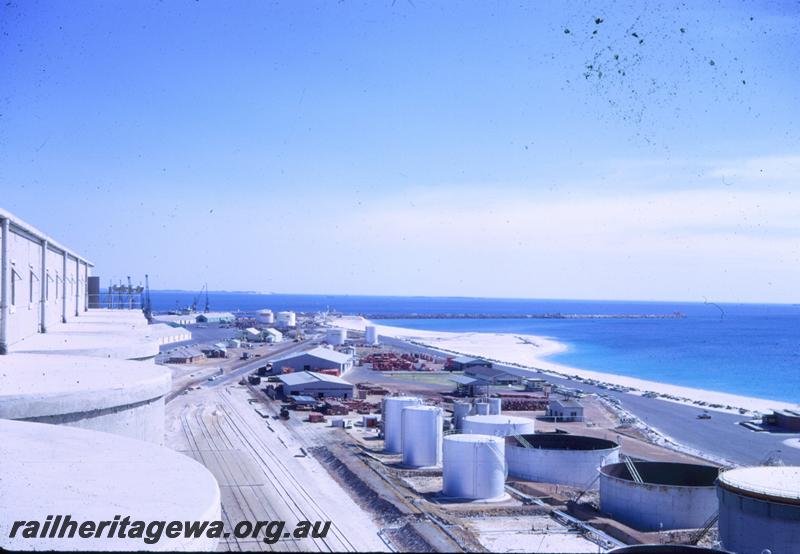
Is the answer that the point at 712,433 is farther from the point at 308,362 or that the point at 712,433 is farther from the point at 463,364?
the point at 308,362

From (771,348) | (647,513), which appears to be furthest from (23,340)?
(771,348)

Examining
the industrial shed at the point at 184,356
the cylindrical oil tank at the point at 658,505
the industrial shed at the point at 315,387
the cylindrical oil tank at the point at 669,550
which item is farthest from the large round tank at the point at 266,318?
the cylindrical oil tank at the point at 669,550

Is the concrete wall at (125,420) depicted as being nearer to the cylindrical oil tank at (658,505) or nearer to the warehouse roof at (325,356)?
the cylindrical oil tank at (658,505)

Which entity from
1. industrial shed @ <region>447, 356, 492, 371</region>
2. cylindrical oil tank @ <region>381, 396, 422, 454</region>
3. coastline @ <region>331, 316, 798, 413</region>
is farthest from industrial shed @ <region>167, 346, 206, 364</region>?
cylindrical oil tank @ <region>381, 396, 422, 454</region>

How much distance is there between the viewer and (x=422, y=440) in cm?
3422

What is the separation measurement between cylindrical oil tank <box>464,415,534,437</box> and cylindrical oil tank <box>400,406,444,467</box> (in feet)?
10.3

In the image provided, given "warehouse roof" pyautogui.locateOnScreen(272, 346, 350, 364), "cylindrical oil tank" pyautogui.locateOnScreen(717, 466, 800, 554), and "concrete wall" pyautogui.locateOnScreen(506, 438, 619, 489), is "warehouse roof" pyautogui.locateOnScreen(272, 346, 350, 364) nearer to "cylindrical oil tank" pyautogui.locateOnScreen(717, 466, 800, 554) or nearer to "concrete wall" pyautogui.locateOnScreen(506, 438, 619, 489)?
"concrete wall" pyautogui.locateOnScreen(506, 438, 619, 489)

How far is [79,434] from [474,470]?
2004 cm

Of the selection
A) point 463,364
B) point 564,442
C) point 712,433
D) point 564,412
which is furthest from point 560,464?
point 463,364

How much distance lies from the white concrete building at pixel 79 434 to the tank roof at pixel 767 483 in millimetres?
16661

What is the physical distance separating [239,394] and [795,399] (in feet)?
187

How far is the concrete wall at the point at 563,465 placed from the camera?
31.5m

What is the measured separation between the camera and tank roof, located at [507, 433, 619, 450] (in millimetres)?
34844

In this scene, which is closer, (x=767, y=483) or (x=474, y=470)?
(x=767, y=483)
